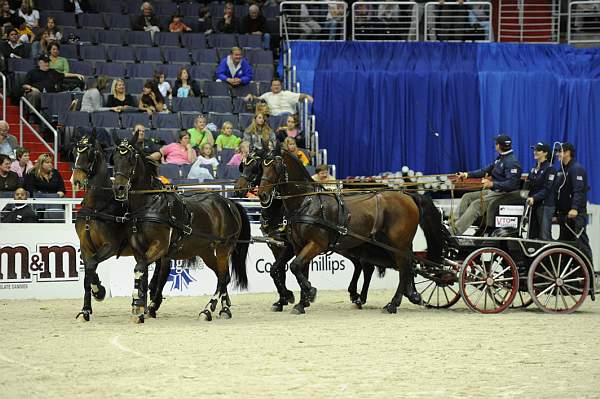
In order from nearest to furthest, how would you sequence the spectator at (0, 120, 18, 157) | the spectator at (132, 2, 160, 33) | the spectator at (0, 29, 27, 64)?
1. the spectator at (0, 120, 18, 157)
2. the spectator at (0, 29, 27, 64)
3. the spectator at (132, 2, 160, 33)

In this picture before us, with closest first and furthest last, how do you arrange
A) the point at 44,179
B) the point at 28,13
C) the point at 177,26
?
the point at 44,179 → the point at 28,13 → the point at 177,26

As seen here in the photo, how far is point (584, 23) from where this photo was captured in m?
23.0

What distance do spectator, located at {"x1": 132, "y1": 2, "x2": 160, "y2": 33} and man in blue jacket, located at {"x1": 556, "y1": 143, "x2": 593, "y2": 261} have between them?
9.89m

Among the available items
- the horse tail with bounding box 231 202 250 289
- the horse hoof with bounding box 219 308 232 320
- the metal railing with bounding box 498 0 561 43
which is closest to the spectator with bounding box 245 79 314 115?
the metal railing with bounding box 498 0 561 43

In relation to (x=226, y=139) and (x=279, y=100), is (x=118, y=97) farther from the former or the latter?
(x=279, y=100)

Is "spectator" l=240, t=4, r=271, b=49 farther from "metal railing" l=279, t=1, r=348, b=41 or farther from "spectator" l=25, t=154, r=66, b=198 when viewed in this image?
"spectator" l=25, t=154, r=66, b=198

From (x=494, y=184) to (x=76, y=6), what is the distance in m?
11.0

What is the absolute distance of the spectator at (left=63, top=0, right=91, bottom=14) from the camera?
68.9ft

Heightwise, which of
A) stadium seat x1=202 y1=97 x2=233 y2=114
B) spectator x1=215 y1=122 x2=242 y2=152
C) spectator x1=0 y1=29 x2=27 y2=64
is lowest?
spectator x1=215 y1=122 x2=242 y2=152

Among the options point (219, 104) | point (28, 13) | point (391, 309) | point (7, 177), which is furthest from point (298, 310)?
point (28, 13)

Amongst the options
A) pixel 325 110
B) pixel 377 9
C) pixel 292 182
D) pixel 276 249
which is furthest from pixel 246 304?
pixel 377 9

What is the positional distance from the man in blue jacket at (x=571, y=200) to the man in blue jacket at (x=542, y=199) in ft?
0.65

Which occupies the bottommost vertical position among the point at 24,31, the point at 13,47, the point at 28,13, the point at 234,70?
the point at 234,70

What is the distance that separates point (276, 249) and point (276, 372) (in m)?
5.45
